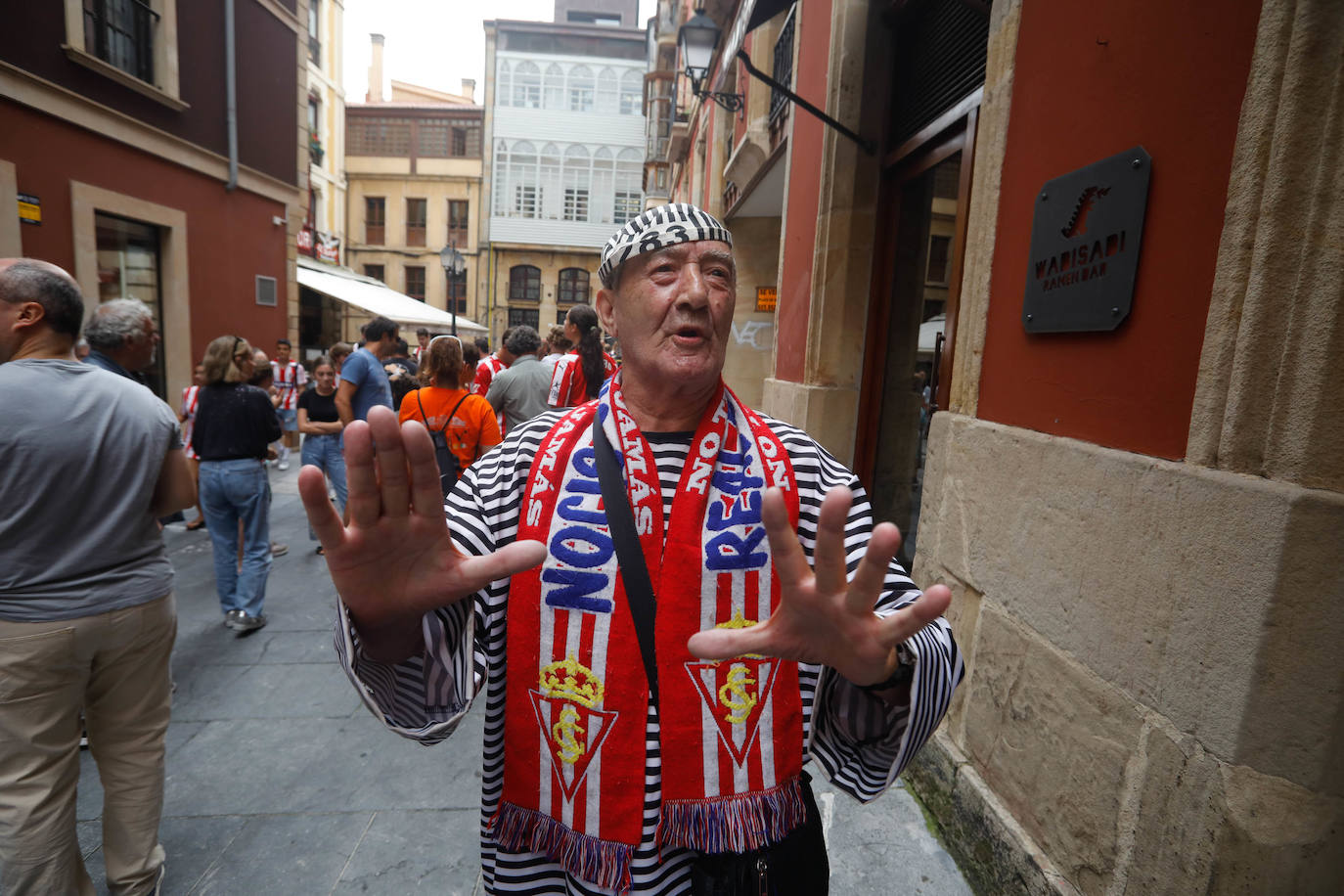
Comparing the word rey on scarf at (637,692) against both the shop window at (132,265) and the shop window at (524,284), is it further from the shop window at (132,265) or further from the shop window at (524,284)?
the shop window at (524,284)

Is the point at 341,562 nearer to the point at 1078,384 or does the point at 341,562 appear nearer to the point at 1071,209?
the point at 1078,384

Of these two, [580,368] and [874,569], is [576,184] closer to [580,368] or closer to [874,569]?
[580,368]

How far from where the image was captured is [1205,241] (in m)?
1.62

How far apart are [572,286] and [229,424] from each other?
27.8 metres

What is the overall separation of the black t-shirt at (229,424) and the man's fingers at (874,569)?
430cm

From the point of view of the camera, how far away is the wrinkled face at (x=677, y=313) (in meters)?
1.45

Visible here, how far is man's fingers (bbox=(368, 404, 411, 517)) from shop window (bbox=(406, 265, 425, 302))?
3297 cm

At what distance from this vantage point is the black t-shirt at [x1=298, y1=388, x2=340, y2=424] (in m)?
5.88

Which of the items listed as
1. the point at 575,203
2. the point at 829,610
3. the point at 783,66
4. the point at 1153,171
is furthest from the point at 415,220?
the point at 829,610

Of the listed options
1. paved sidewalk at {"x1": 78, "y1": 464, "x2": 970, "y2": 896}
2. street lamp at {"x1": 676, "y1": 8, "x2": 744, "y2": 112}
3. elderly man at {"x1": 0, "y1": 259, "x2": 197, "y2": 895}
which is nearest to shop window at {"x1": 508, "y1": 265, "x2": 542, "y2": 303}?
street lamp at {"x1": 676, "y1": 8, "x2": 744, "y2": 112}

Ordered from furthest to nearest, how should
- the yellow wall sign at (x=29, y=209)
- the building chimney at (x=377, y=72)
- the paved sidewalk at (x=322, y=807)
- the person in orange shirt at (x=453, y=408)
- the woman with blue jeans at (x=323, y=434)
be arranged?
the building chimney at (x=377, y=72)
the yellow wall sign at (x=29, y=209)
the woman with blue jeans at (x=323, y=434)
the person in orange shirt at (x=453, y=408)
the paved sidewalk at (x=322, y=807)

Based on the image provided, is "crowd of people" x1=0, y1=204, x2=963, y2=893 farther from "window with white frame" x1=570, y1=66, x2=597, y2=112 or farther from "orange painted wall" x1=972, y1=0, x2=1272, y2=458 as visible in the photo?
"window with white frame" x1=570, y1=66, x2=597, y2=112

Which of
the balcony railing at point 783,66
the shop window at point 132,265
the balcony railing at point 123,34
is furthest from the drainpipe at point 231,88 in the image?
the balcony railing at point 783,66

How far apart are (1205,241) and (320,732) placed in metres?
3.89
